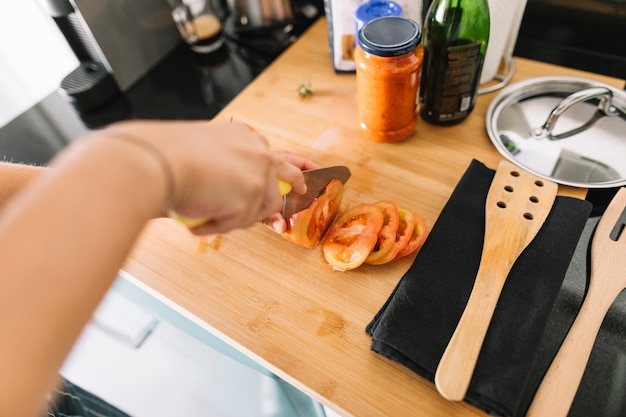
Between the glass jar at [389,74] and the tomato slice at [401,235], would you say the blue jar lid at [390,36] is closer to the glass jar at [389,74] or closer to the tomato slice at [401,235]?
the glass jar at [389,74]

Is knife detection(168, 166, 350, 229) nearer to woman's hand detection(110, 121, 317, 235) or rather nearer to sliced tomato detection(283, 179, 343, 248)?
sliced tomato detection(283, 179, 343, 248)

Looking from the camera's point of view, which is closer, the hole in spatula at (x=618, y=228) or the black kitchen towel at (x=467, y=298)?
the black kitchen towel at (x=467, y=298)

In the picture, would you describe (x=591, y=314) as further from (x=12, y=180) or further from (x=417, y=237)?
(x=12, y=180)

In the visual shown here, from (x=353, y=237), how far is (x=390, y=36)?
0.35 metres

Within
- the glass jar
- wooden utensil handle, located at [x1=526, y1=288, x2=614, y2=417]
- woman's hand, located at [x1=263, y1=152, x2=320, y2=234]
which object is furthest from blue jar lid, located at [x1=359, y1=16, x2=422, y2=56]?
wooden utensil handle, located at [x1=526, y1=288, x2=614, y2=417]

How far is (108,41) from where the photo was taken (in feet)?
3.35

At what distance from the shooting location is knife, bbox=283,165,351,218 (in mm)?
Result: 670

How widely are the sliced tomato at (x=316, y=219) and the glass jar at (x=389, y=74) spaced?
19 centimetres

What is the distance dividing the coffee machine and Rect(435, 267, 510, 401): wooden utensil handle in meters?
0.96

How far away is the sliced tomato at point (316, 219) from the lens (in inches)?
26.8

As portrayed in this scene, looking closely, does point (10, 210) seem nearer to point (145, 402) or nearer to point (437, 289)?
point (437, 289)

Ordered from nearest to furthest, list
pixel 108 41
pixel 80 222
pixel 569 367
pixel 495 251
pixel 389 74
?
pixel 80 222 → pixel 569 367 → pixel 495 251 → pixel 389 74 → pixel 108 41

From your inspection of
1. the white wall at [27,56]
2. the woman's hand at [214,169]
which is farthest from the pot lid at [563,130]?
the white wall at [27,56]

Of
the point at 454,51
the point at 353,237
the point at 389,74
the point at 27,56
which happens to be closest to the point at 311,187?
the point at 353,237
